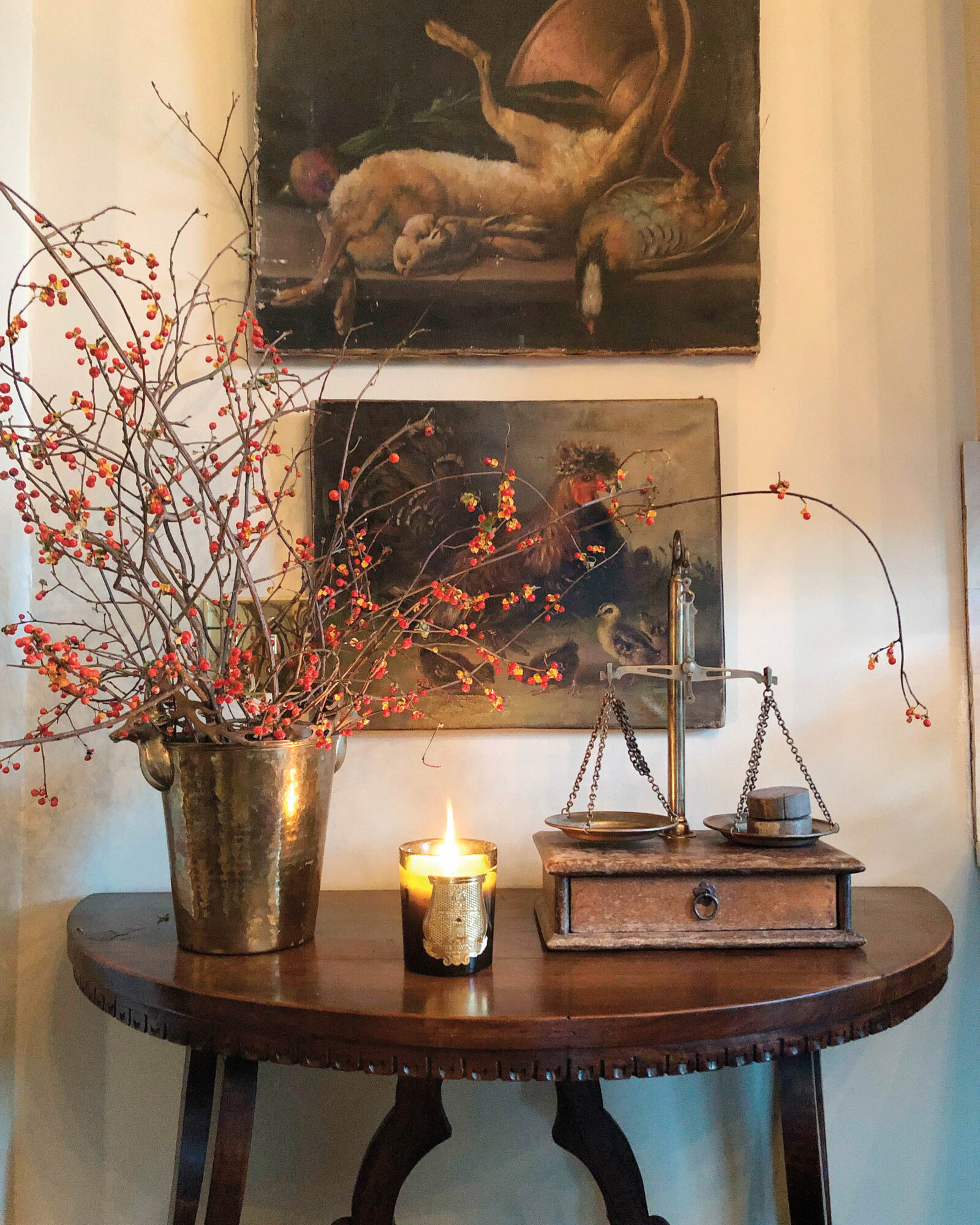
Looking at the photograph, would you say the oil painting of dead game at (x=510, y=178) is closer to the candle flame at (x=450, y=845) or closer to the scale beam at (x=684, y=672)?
the scale beam at (x=684, y=672)

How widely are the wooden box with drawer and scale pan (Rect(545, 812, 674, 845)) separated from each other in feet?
0.10

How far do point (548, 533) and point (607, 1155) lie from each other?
87 centimetres

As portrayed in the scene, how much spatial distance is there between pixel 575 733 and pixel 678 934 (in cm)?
41

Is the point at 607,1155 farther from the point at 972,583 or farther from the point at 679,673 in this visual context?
the point at 972,583

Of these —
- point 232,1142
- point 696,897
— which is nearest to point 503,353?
point 696,897

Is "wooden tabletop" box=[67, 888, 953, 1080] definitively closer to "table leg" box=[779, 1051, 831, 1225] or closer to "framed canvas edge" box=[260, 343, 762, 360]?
"table leg" box=[779, 1051, 831, 1225]

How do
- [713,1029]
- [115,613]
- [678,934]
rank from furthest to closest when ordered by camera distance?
1. [115,613]
2. [678,934]
3. [713,1029]

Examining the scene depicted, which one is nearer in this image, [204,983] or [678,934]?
[204,983]

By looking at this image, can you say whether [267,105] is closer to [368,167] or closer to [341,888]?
[368,167]

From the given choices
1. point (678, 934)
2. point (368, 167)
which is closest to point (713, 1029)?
point (678, 934)

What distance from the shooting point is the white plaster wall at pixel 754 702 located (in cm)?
136

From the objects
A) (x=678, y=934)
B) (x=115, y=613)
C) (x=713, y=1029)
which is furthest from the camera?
(x=115, y=613)

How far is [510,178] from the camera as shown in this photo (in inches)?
55.2

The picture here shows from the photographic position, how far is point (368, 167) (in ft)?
4.60
